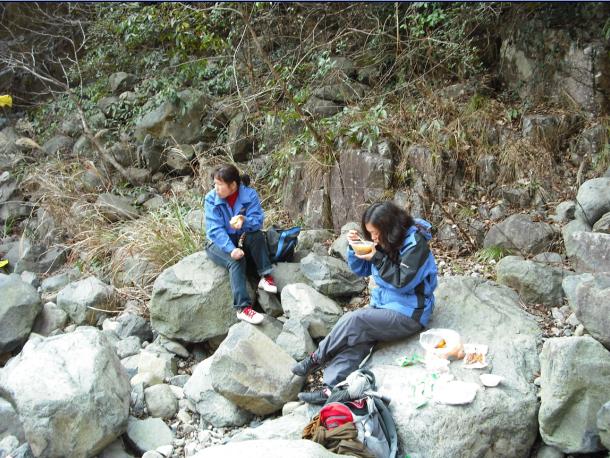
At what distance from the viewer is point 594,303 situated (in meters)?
3.35

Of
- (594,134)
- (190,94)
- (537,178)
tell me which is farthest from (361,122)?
(190,94)

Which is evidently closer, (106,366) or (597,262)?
(106,366)

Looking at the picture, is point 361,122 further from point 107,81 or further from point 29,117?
point 29,117

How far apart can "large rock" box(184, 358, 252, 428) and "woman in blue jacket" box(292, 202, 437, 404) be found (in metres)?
0.44

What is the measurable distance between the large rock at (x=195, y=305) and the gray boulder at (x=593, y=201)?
2.69m

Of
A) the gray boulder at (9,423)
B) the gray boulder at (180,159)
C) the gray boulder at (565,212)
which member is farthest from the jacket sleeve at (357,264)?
the gray boulder at (180,159)

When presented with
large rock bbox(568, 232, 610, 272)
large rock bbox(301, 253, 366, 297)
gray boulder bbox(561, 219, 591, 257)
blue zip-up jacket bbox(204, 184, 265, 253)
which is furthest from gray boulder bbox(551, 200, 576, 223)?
blue zip-up jacket bbox(204, 184, 265, 253)

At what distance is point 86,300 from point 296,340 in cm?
232

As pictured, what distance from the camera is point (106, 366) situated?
3619mm

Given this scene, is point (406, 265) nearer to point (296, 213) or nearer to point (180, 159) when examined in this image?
point (296, 213)

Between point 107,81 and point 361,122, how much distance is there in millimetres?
5437

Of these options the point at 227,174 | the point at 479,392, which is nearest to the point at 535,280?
the point at 479,392

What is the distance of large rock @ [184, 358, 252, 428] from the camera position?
3752 millimetres

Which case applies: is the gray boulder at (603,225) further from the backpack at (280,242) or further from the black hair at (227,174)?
the black hair at (227,174)
